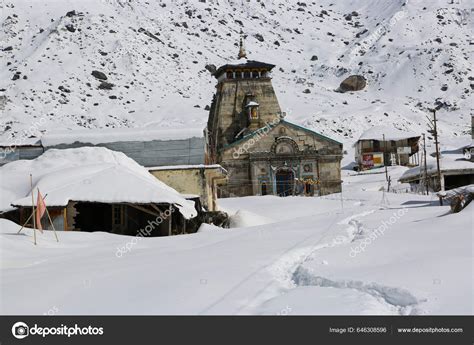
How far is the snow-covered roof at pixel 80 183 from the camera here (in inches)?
906

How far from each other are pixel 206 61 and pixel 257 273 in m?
104

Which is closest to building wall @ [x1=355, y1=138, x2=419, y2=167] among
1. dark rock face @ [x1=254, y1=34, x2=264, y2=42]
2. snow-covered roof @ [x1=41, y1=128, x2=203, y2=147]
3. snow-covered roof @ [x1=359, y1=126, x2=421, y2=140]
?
snow-covered roof @ [x1=359, y1=126, x2=421, y2=140]

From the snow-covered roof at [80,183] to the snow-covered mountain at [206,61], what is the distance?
46.6 meters

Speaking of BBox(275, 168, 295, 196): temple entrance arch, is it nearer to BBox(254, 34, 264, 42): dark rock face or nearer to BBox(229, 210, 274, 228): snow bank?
BBox(229, 210, 274, 228): snow bank

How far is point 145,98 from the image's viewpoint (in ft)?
310

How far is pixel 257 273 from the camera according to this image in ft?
38.8

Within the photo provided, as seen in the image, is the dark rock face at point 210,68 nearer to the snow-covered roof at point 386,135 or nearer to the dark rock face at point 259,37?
the dark rock face at point 259,37

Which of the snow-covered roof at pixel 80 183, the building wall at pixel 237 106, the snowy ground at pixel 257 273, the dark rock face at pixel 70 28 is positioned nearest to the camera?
the snowy ground at pixel 257 273

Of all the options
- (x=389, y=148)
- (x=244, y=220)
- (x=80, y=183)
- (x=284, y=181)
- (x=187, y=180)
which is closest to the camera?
(x=80, y=183)

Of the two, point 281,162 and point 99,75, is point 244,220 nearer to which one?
point 281,162

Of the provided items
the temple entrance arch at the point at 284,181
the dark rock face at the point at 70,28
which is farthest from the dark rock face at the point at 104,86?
the temple entrance arch at the point at 284,181

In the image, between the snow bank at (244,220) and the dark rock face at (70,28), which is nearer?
the snow bank at (244,220)

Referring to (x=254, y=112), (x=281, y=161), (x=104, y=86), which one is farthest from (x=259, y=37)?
(x=281, y=161)
